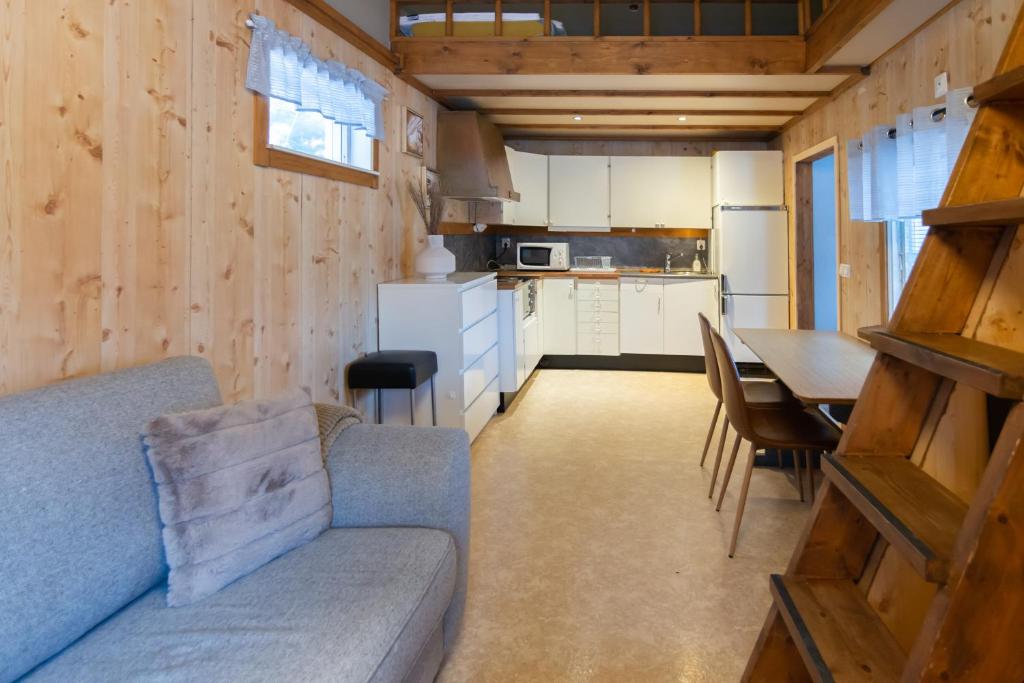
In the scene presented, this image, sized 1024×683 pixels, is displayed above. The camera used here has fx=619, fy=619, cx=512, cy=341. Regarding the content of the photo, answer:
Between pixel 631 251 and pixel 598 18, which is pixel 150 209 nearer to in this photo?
pixel 598 18

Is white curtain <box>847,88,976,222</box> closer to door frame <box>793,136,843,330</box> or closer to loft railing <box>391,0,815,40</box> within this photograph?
loft railing <box>391,0,815,40</box>

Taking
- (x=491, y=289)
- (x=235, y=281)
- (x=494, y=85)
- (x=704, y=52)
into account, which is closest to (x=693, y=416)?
(x=491, y=289)

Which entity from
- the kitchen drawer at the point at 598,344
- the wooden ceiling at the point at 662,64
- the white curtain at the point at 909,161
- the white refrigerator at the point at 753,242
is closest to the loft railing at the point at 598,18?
the wooden ceiling at the point at 662,64

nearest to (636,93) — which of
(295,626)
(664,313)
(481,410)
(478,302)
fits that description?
(478,302)

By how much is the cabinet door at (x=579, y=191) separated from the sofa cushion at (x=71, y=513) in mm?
5210

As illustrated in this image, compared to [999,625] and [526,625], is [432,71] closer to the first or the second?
[526,625]

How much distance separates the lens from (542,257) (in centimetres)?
645

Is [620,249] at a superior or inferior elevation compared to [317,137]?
inferior

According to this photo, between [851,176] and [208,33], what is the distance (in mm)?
3311

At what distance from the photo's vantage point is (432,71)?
13.0 feet

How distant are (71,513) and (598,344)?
5.20 meters

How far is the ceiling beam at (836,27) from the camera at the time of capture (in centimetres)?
298

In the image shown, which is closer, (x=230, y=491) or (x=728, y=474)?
(x=230, y=491)

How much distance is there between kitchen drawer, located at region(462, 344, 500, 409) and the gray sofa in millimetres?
1962
